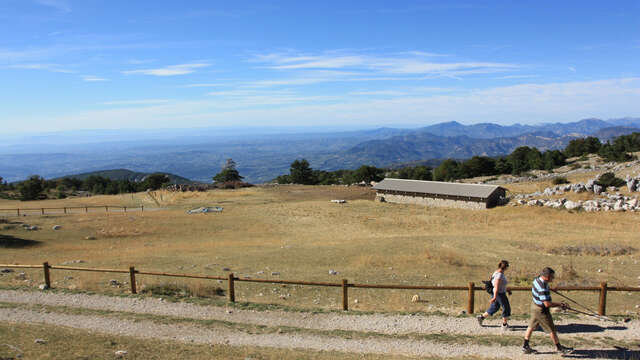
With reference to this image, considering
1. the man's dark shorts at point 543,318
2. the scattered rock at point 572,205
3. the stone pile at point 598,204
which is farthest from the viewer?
the scattered rock at point 572,205

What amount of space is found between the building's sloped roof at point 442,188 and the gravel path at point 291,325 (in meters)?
32.7

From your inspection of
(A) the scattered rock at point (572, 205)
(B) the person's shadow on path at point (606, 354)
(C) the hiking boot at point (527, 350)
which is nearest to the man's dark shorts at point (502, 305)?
(C) the hiking boot at point (527, 350)

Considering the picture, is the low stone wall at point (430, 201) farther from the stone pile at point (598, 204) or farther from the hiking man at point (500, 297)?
the hiking man at point (500, 297)

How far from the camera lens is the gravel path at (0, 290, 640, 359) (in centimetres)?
1069

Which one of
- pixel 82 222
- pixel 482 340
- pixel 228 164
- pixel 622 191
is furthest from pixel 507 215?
pixel 228 164

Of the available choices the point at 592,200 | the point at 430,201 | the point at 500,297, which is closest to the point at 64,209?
the point at 430,201

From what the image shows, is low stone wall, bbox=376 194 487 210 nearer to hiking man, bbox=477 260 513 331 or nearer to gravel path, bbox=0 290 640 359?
gravel path, bbox=0 290 640 359

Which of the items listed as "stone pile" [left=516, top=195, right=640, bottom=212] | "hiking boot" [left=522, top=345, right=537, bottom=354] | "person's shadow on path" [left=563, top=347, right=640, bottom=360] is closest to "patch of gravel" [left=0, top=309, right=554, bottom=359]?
"hiking boot" [left=522, top=345, right=537, bottom=354]

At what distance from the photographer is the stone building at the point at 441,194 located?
42.6 metres

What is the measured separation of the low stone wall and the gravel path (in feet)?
105

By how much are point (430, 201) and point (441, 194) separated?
1.76 meters

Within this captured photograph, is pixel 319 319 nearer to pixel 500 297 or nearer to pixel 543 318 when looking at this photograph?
pixel 500 297

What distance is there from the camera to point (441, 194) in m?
45.1

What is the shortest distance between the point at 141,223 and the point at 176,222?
311 cm
